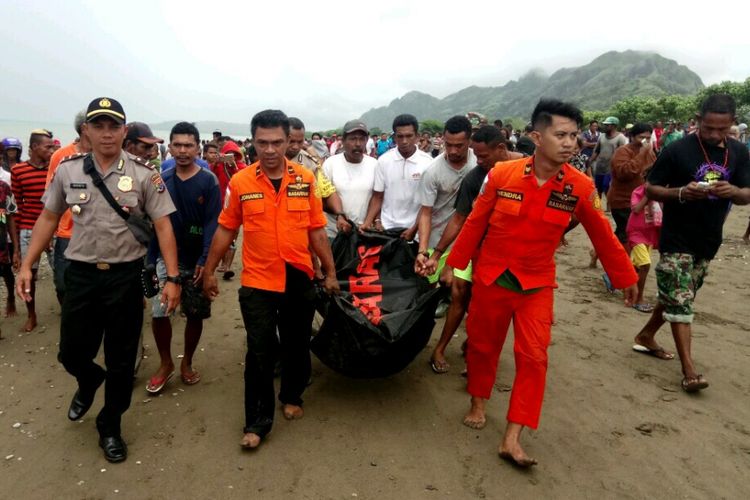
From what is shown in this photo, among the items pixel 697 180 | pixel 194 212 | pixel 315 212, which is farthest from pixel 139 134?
pixel 697 180

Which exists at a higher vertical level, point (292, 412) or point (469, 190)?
point (469, 190)

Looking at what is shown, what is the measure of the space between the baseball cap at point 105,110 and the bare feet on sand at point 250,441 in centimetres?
194

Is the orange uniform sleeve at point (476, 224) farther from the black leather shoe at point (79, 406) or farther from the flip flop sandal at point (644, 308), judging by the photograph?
the flip flop sandal at point (644, 308)

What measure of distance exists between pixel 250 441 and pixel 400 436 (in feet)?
3.01

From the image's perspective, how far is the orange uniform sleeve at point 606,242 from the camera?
2.69 meters

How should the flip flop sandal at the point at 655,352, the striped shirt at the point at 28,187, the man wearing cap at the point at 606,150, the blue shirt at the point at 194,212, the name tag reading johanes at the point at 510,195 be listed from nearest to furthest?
the name tag reading johanes at the point at 510,195
the blue shirt at the point at 194,212
the flip flop sandal at the point at 655,352
the striped shirt at the point at 28,187
the man wearing cap at the point at 606,150

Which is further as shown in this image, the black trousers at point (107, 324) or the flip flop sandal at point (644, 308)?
the flip flop sandal at point (644, 308)

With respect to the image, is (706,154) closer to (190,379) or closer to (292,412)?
(292,412)

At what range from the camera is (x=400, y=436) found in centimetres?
303

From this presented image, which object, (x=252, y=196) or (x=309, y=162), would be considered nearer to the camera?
(x=252, y=196)

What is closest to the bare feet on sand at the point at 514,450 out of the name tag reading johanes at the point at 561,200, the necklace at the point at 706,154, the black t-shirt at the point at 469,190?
the name tag reading johanes at the point at 561,200

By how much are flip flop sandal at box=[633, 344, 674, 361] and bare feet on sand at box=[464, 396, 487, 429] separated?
193 cm

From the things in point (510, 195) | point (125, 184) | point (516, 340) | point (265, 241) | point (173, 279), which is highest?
point (510, 195)

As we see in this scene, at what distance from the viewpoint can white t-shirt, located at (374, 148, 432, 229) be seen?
13.9 feet
